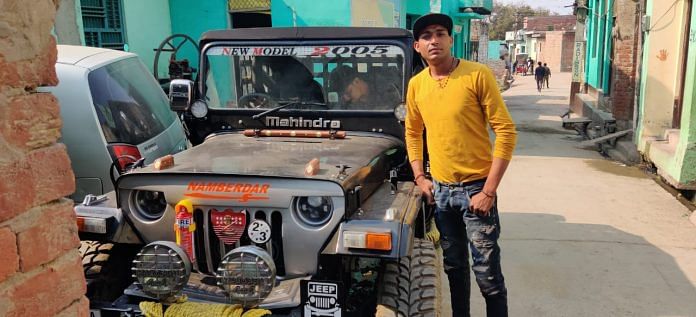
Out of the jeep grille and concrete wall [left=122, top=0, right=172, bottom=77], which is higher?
concrete wall [left=122, top=0, right=172, bottom=77]

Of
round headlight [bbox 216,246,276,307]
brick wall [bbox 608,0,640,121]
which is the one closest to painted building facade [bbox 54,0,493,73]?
brick wall [bbox 608,0,640,121]

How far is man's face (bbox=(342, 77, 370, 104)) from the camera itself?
3881mm

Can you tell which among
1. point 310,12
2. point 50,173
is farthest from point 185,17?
point 50,173

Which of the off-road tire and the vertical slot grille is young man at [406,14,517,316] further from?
the vertical slot grille

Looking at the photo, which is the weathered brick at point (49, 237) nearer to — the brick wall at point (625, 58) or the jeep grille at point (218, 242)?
the jeep grille at point (218, 242)

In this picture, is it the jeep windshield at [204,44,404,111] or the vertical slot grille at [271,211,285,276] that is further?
the jeep windshield at [204,44,404,111]

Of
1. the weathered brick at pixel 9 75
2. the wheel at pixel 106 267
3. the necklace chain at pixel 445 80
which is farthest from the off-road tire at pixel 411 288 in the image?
the weathered brick at pixel 9 75

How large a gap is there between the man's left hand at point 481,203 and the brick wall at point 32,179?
1.90 meters

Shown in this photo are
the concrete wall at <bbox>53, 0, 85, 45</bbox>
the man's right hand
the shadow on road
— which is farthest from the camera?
the concrete wall at <bbox>53, 0, 85, 45</bbox>

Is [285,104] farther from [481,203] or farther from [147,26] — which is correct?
[147,26]

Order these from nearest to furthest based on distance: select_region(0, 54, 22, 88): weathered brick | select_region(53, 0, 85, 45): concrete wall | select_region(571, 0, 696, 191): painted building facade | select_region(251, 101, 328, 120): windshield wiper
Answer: select_region(0, 54, 22, 88): weathered brick
select_region(251, 101, 328, 120): windshield wiper
select_region(571, 0, 696, 191): painted building facade
select_region(53, 0, 85, 45): concrete wall

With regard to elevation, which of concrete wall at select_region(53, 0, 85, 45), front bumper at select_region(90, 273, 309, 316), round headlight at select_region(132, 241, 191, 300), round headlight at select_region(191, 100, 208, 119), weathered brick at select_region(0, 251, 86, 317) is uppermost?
concrete wall at select_region(53, 0, 85, 45)

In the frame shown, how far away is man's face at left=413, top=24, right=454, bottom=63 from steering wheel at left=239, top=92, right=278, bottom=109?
55.9 inches

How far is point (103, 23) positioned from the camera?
31.0ft
